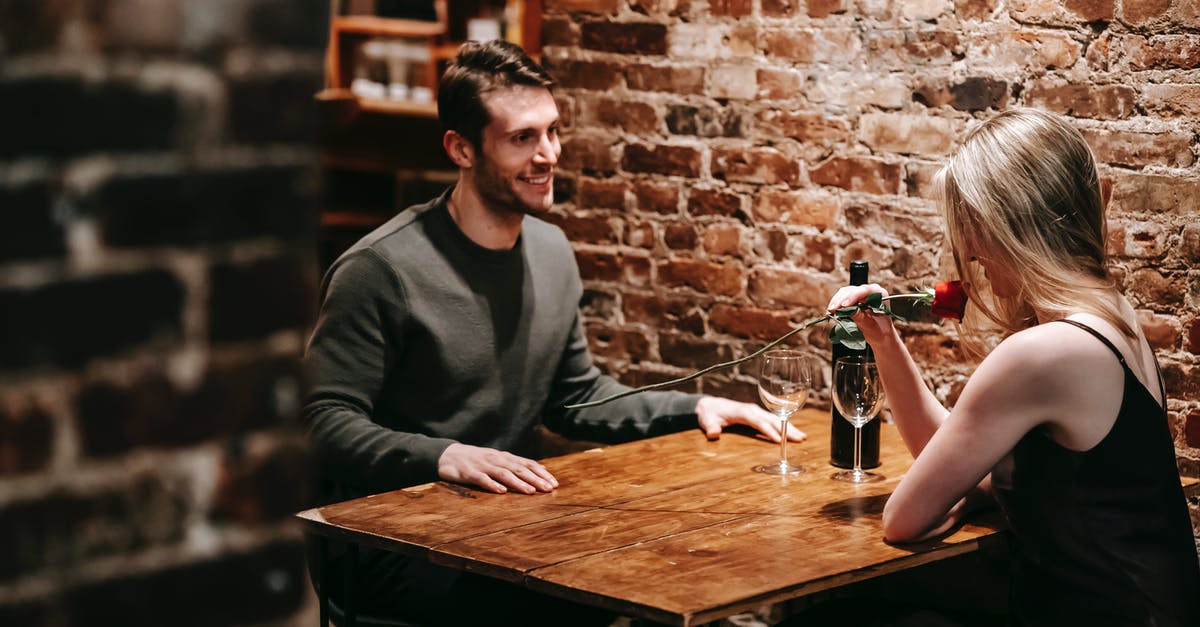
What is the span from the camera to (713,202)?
3320 mm

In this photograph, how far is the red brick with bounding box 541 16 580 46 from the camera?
3.49 metres

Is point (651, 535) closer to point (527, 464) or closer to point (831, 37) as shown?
point (527, 464)

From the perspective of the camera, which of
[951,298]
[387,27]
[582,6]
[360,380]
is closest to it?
[951,298]

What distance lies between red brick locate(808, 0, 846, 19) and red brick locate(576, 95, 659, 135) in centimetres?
51

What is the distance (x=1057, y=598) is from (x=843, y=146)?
4.57 ft

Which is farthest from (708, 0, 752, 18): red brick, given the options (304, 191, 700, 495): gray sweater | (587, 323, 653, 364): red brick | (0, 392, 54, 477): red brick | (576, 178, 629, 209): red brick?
(0, 392, 54, 477): red brick

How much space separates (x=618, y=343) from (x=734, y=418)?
0.82m

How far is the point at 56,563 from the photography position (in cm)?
75

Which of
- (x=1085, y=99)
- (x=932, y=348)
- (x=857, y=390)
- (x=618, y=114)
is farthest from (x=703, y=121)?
(x=857, y=390)

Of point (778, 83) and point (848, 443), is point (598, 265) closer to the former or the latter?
point (778, 83)

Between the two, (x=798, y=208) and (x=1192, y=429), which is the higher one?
(x=798, y=208)

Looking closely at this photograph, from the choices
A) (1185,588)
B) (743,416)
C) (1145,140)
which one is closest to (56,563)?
(1185,588)

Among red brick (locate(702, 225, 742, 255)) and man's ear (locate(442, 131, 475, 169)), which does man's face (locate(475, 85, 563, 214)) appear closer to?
man's ear (locate(442, 131, 475, 169))

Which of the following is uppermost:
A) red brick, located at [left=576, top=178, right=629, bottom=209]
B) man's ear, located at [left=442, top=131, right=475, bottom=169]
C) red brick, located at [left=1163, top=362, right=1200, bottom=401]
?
man's ear, located at [left=442, top=131, right=475, bottom=169]
